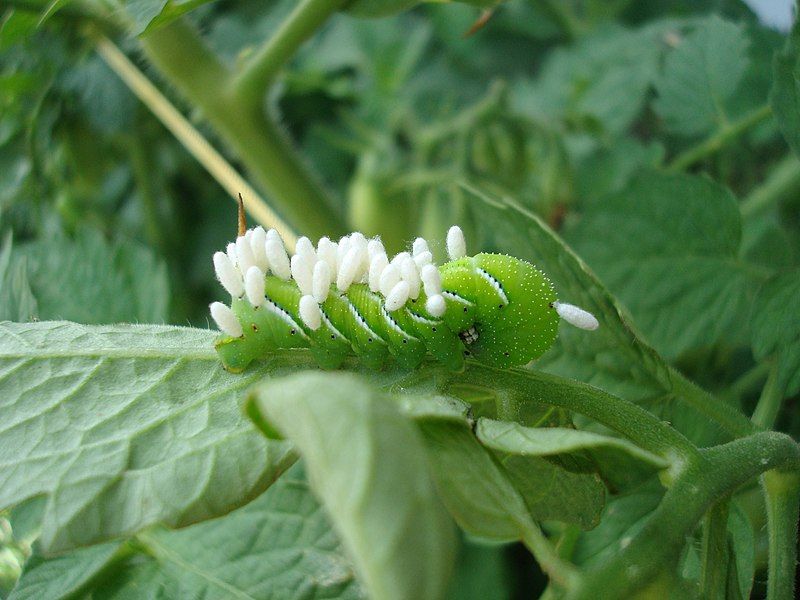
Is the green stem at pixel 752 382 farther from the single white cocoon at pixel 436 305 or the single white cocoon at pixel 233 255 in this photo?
the single white cocoon at pixel 233 255

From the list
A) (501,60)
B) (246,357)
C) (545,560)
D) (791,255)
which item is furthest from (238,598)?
(501,60)

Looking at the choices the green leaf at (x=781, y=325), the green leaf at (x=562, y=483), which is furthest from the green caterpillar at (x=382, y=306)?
the green leaf at (x=781, y=325)

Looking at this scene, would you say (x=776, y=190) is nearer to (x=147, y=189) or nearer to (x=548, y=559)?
(x=548, y=559)

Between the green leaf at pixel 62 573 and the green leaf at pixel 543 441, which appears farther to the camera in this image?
the green leaf at pixel 62 573

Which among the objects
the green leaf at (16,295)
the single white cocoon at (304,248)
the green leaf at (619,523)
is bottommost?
the green leaf at (619,523)

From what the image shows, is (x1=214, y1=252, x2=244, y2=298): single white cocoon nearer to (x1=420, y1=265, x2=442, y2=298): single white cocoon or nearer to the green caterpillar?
the green caterpillar

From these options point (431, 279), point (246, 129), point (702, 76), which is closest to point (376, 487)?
point (431, 279)
